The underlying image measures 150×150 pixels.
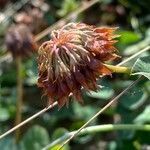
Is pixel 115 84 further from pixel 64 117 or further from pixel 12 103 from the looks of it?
pixel 12 103

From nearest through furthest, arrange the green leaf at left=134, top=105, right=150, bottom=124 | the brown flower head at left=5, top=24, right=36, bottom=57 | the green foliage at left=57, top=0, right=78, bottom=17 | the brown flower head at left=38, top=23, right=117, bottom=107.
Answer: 1. the brown flower head at left=38, top=23, right=117, bottom=107
2. the green leaf at left=134, top=105, right=150, bottom=124
3. the brown flower head at left=5, top=24, right=36, bottom=57
4. the green foliage at left=57, top=0, right=78, bottom=17

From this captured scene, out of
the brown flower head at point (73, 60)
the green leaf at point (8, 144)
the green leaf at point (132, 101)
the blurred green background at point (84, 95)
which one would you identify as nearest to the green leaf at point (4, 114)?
the blurred green background at point (84, 95)

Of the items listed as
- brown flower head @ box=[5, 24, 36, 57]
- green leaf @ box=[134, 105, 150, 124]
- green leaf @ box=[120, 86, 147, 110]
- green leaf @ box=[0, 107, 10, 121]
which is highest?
brown flower head @ box=[5, 24, 36, 57]

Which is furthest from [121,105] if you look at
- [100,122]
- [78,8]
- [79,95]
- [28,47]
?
[79,95]

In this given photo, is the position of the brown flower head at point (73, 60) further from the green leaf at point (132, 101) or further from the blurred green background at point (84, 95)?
the green leaf at point (132, 101)

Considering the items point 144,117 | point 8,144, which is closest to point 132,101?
point 144,117

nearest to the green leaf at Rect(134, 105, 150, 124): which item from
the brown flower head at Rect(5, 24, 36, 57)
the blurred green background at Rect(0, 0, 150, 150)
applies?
the blurred green background at Rect(0, 0, 150, 150)

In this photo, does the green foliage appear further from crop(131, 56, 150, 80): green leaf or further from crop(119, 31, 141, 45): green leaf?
crop(131, 56, 150, 80): green leaf
